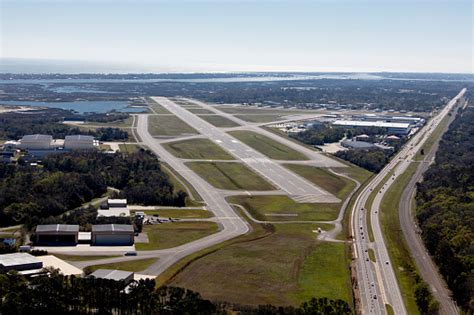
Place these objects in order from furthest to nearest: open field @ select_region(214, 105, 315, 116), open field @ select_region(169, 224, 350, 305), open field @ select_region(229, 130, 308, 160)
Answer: open field @ select_region(214, 105, 315, 116) < open field @ select_region(229, 130, 308, 160) < open field @ select_region(169, 224, 350, 305)

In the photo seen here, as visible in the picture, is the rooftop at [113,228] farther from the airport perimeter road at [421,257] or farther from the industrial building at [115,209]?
the airport perimeter road at [421,257]

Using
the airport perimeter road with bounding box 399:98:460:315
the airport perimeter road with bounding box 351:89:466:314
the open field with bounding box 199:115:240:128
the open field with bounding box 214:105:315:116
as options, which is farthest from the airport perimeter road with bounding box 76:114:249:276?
the open field with bounding box 214:105:315:116

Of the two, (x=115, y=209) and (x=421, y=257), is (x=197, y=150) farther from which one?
(x=421, y=257)

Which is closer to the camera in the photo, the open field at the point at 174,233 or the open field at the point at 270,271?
the open field at the point at 270,271

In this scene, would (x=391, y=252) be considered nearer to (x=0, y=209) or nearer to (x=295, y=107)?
(x=0, y=209)

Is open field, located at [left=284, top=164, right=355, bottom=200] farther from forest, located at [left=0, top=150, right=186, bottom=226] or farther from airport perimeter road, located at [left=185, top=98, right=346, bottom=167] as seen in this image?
forest, located at [left=0, top=150, right=186, bottom=226]

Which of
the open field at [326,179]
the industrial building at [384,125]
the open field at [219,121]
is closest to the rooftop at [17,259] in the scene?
the open field at [326,179]
